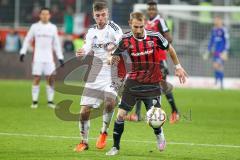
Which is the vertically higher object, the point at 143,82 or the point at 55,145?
the point at 143,82

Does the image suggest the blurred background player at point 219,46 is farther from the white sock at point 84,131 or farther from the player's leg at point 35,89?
the white sock at point 84,131

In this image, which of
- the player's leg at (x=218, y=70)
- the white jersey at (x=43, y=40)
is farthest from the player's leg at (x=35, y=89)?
the player's leg at (x=218, y=70)

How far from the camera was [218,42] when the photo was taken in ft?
90.2

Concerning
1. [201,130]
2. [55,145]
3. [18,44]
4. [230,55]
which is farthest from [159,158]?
[18,44]

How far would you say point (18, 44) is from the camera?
1270 inches

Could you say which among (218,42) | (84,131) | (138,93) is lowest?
(218,42)

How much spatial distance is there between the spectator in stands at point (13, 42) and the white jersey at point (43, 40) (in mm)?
13048

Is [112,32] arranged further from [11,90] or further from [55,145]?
[11,90]

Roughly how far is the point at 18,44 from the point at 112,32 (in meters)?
20.8

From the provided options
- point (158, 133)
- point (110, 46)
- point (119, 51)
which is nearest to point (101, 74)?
point (110, 46)

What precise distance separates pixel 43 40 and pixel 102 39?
7413 millimetres

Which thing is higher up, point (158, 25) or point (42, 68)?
point (158, 25)

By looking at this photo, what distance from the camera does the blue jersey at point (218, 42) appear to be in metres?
27.3

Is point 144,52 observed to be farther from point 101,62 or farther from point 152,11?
point 152,11
